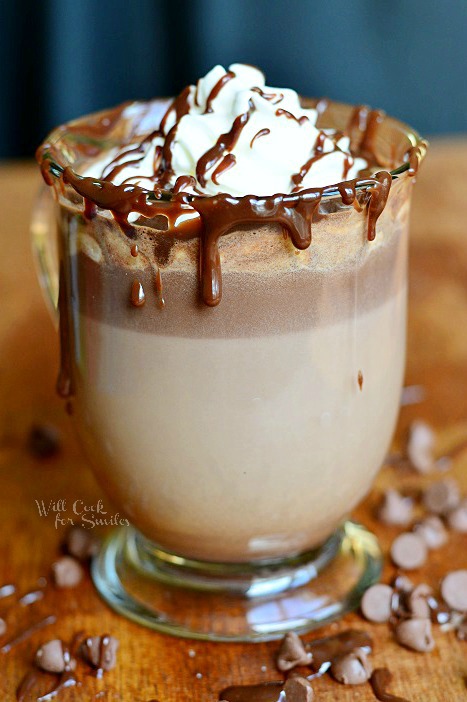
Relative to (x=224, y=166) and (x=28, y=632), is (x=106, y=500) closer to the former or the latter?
(x=28, y=632)

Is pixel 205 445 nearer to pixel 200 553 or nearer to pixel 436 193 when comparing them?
pixel 200 553

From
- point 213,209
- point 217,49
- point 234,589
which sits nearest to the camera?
point 213,209

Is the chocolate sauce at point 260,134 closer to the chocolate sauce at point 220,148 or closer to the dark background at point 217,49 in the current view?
the chocolate sauce at point 220,148

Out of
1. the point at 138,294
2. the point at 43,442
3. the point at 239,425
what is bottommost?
the point at 43,442

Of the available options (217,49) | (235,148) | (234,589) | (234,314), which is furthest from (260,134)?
(217,49)

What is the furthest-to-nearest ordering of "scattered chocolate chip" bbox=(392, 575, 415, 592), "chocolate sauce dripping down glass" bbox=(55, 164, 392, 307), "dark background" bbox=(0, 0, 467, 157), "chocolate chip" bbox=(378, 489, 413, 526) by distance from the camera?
Result: 1. "dark background" bbox=(0, 0, 467, 157)
2. "chocolate chip" bbox=(378, 489, 413, 526)
3. "scattered chocolate chip" bbox=(392, 575, 415, 592)
4. "chocolate sauce dripping down glass" bbox=(55, 164, 392, 307)

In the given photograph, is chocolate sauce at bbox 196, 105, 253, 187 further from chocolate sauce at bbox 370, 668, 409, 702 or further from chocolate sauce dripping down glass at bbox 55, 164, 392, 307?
chocolate sauce at bbox 370, 668, 409, 702

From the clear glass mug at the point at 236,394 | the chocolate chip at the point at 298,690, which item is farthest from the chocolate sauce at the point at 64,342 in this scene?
the chocolate chip at the point at 298,690

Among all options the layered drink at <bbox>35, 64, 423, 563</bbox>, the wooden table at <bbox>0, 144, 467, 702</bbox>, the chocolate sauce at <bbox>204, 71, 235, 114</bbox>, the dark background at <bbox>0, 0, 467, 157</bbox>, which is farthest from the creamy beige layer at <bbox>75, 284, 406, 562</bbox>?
the dark background at <bbox>0, 0, 467, 157</bbox>
